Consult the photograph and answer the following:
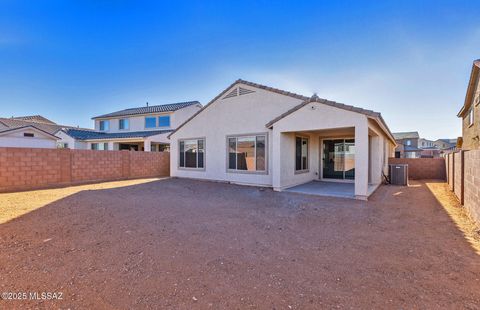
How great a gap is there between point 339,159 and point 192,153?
27.6 ft

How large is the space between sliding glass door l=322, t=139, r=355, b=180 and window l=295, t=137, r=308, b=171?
1.44 m

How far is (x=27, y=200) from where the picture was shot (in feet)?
25.6

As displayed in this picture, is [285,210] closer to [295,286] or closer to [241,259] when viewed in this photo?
[241,259]

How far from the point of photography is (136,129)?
990 inches

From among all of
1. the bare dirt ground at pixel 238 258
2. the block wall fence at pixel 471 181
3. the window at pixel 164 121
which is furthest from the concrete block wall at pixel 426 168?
the window at pixel 164 121

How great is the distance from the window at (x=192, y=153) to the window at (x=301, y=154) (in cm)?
531

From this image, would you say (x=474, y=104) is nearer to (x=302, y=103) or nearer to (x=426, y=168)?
(x=426, y=168)

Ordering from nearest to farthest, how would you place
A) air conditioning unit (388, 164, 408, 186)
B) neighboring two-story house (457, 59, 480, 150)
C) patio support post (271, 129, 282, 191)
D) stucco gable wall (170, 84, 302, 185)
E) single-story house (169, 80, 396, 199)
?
single-story house (169, 80, 396, 199) < patio support post (271, 129, 282, 191) < stucco gable wall (170, 84, 302, 185) < air conditioning unit (388, 164, 408, 186) < neighboring two-story house (457, 59, 480, 150)

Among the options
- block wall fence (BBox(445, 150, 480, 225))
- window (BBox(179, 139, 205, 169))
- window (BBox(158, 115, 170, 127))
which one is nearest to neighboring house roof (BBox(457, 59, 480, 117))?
block wall fence (BBox(445, 150, 480, 225))

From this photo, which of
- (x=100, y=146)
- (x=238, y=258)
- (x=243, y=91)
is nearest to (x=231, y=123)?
(x=243, y=91)

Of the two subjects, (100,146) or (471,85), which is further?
(100,146)

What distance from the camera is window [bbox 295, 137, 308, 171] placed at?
11164 millimetres

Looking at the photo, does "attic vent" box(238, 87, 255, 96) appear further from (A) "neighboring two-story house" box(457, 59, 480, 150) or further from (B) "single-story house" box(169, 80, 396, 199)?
(A) "neighboring two-story house" box(457, 59, 480, 150)

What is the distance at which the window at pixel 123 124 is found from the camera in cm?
2566
